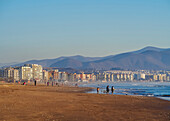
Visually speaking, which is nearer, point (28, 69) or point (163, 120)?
point (163, 120)

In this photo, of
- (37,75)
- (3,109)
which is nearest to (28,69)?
(37,75)

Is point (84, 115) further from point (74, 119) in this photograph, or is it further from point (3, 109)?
point (3, 109)

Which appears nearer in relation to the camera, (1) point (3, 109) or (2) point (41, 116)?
(2) point (41, 116)

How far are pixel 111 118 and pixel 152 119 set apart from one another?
2.21 metres

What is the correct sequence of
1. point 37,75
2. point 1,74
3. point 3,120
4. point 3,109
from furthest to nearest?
1. point 37,75
2. point 1,74
3. point 3,109
4. point 3,120

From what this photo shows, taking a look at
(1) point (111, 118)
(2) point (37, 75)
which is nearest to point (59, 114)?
(1) point (111, 118)

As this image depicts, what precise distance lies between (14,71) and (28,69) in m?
12.0

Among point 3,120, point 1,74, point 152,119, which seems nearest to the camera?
point 3,120

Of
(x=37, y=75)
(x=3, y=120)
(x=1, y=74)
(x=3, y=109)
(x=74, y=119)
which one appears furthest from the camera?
(x=37, y=75)

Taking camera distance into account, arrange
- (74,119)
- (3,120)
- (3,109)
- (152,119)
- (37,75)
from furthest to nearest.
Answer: (37,75) < (3,109) < (152,119) < (74,119) < (3,120)

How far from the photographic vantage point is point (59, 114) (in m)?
16.2

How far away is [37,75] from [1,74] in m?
26.6

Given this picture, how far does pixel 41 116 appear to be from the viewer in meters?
15.2

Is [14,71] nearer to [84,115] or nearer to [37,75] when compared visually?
[37,75]
